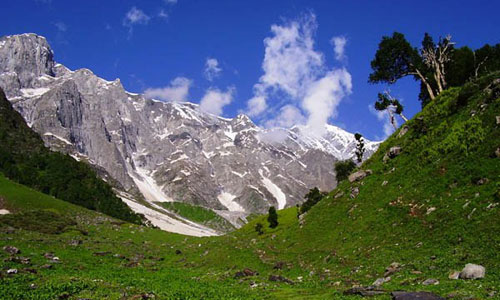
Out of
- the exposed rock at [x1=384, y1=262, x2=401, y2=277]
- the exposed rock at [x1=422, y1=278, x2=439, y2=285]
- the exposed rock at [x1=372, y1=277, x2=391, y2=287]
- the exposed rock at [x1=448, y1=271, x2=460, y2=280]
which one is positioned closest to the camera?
the exposed rock at [x1=422, y1=278, x2=439, y2=285]

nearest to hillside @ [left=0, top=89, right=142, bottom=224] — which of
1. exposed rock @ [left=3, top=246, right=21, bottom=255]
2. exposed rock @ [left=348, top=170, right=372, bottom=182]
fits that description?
exposed rock @ [left=3, top=246, right=21, bottom=255]

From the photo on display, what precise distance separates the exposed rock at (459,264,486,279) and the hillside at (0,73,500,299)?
407mm

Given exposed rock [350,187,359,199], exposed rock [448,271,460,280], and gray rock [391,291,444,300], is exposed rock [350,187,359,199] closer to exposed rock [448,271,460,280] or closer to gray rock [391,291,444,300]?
exposed rock [448,271,460,280]

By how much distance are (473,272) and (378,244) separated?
40.8 feet

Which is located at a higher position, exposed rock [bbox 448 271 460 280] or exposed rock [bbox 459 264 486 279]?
exposed rock [bbox 459 264 486 279]

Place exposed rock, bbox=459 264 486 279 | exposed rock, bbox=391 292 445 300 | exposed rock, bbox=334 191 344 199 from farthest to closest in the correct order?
exposed rock, bbox=334 191 344 199 < exposed rock, bbox=459 264 486 279 < exposed rock, bbox=391 292 445 300

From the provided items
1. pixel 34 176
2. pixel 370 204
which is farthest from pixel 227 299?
pixel 34 176

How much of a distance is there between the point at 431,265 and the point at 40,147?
20567cm

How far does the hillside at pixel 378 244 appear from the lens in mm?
21344

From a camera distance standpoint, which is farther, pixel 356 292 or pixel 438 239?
pixel 438 239

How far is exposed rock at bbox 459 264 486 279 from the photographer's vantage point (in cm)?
1908

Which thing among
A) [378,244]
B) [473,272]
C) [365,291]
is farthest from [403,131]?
[365,291]

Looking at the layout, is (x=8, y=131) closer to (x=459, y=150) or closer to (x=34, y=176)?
(x=34, y=176)

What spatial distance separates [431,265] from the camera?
2339 centimetres
